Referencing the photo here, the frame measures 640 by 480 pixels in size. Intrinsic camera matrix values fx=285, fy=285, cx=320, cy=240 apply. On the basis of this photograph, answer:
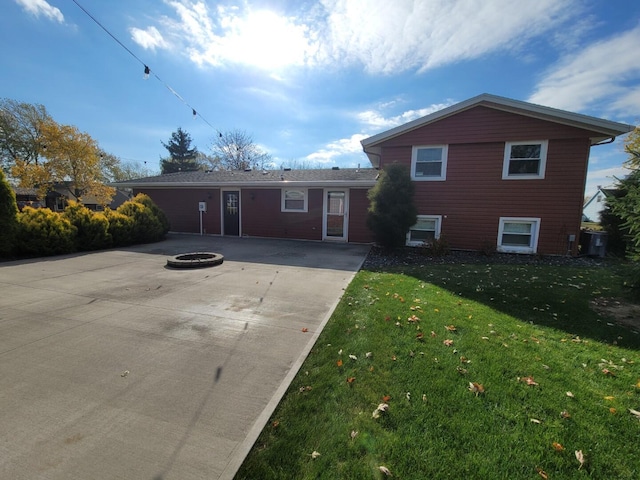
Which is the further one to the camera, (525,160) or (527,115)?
(525,160)

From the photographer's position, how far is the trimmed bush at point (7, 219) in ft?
A: 25.3

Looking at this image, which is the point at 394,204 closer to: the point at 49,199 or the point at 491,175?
the point at 491,175

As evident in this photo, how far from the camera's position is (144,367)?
2830mm

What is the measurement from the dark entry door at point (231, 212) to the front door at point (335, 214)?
440cm

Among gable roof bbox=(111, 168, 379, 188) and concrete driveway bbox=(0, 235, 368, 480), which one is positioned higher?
gable roof bbox=(111, 168, 379, 188)

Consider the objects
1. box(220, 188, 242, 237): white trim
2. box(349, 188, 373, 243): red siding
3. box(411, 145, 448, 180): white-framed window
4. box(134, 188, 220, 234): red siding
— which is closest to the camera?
box(411, 145, 448, 180): white-framed window

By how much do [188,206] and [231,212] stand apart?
2512 millimetres

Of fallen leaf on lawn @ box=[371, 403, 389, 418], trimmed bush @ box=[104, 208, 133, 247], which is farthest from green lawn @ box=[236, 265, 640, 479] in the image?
trimmed bush @ box=[104, 208, 133, 247]

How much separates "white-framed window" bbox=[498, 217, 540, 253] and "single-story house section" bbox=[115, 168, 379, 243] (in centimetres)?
464

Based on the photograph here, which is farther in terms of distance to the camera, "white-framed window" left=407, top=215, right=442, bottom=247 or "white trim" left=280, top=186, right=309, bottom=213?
"white trim" left=280, top=186, right=309, bottom=213

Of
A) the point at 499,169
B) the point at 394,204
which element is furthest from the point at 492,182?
the point at 394,204

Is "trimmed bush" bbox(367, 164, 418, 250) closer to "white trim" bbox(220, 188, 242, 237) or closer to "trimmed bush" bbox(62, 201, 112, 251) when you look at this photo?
"white trim" bbox(220, 188, 242, 237)

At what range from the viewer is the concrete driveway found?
5.99 ft

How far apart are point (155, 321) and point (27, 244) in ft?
24.7
